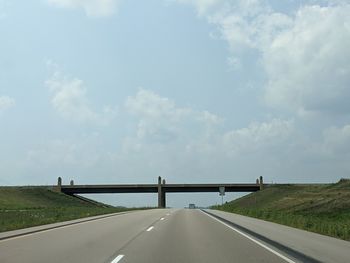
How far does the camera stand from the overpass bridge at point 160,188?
4892 inches

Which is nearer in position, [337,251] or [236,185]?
[337,251]

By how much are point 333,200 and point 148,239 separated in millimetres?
34777

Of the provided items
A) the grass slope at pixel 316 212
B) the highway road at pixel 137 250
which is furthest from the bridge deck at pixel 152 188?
the highway road at pixel 137 250

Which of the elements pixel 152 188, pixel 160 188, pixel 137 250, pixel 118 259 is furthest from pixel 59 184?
pixel 118 259

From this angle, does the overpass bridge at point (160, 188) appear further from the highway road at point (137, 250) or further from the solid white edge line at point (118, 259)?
the solid white edge line at point (118, 259)

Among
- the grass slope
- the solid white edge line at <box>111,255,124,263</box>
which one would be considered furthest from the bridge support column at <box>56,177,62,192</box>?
the solid white edge line at <box>111,255,124,263</box>

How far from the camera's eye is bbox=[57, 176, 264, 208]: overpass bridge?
124m

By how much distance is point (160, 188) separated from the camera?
12700 centimetres

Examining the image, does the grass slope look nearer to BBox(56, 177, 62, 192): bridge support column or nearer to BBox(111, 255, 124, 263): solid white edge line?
BBox(111, 255, 124, 263): solid white edge line

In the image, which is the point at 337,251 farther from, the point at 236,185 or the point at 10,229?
the point at 236,185

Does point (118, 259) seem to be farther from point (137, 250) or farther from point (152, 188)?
point (152, 188)

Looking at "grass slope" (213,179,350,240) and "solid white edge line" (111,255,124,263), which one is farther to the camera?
"grass slope" (213,179,350,240)

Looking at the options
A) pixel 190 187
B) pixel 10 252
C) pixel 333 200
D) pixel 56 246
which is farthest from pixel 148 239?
pixel 190 187

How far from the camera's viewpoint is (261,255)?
1551 centimetres
